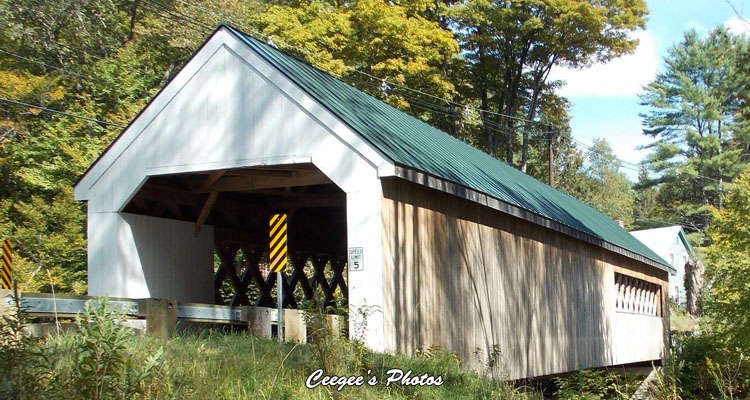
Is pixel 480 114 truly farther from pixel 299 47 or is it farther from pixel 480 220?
pixel 480 220

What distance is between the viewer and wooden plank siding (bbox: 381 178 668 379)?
9797 millimetres

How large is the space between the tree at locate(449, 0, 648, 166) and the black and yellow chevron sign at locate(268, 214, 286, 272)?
2422cm

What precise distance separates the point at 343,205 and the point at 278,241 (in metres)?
4.12

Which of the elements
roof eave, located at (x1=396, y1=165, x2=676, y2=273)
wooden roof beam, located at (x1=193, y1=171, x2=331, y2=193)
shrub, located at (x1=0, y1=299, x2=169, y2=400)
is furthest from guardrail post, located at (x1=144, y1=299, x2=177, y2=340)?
wooden roof beam, located at (x1=193, y1=171, x2=331, y2=193)

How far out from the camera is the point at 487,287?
11.8m

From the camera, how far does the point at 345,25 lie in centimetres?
2905

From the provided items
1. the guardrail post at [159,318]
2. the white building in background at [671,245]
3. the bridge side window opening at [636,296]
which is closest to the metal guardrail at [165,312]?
the guardrail post at [159,318]

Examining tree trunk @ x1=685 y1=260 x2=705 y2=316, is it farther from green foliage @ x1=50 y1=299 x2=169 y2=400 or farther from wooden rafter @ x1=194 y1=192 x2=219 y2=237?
green foliage @ x1=50 y1=299 x2=169 y2=400

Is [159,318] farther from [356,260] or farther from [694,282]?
[694,282]

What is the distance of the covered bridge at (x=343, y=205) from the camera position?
9.52 m

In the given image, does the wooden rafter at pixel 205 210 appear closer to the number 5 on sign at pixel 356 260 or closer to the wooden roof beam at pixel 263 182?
the wooden roof beam at pixel 263 182

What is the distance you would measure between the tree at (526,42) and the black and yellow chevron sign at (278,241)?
2422 cm

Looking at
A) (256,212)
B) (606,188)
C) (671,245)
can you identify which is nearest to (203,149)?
(256,212)

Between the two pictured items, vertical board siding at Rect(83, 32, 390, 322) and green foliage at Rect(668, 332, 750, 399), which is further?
green foliage at Rect(668, 332, 750, 399)
